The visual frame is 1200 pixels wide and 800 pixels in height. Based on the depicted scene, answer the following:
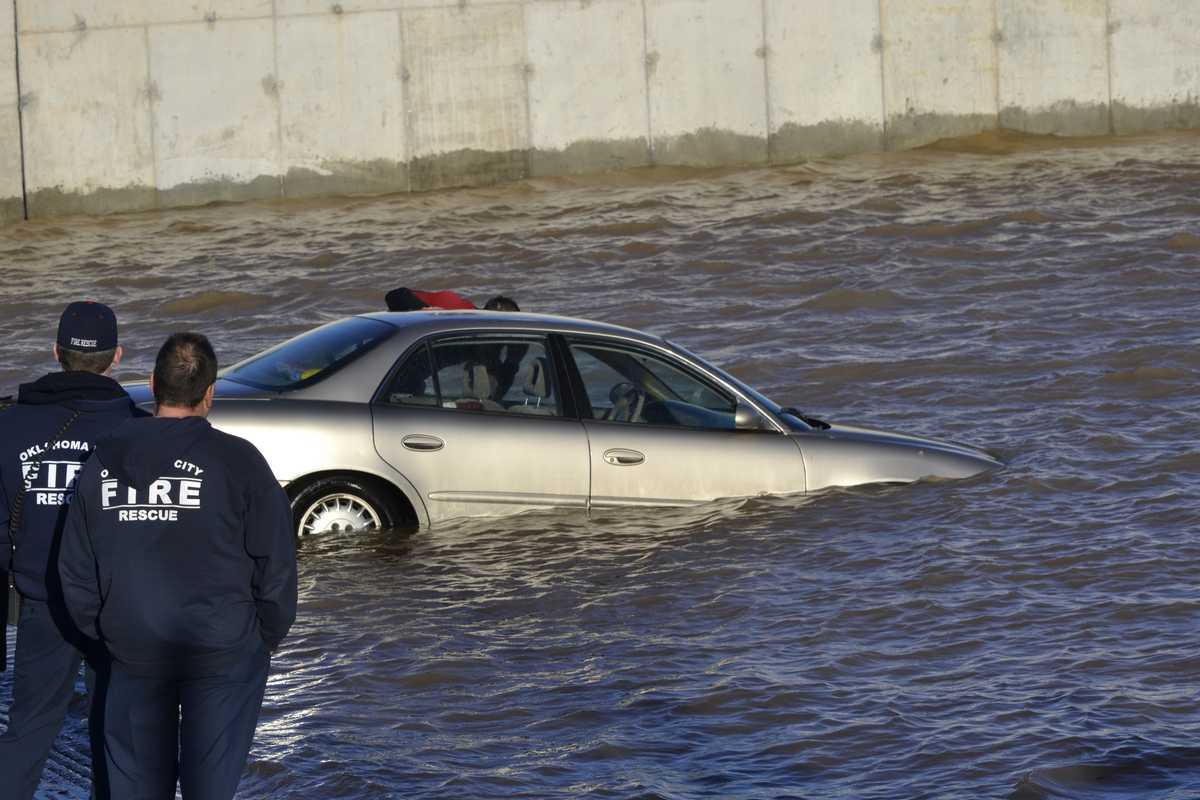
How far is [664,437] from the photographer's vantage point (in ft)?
30.8

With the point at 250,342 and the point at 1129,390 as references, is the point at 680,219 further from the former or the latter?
the point at 1129,390

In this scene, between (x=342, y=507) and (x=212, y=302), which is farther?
(x=212, y=302)

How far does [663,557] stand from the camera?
8.92 m

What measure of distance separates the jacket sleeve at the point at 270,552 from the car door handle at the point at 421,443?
441 centimetres

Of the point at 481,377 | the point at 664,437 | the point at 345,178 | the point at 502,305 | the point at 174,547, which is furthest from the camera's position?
the point at 345,178

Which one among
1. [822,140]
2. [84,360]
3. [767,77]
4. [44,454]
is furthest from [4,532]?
[822,140]

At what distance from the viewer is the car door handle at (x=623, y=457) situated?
9.23 m

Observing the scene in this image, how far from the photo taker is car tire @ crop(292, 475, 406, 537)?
8805mm

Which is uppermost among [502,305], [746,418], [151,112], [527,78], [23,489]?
[527,78]

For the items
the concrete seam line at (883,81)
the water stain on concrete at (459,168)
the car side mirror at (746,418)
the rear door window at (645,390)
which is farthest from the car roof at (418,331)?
the concrete seam line at (883,81)

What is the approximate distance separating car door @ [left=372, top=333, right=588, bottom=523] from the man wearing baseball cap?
3.69 m

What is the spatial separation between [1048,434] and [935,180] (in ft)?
35.0

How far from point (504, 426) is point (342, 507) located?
904 mm

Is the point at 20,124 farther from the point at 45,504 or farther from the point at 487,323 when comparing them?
the point at 45,504
